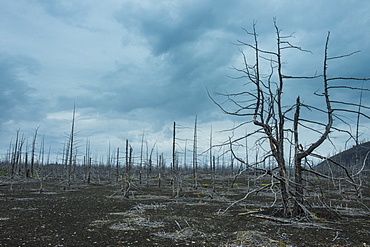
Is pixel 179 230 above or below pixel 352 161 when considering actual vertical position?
below

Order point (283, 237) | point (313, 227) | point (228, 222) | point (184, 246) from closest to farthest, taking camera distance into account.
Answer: point (184, 246)
point (283, 237)
point (313, 227)
point (228, 222)

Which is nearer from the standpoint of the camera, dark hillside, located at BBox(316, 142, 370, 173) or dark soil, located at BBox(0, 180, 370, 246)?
dark soil, located at BBox(0, 180, 370, 246)

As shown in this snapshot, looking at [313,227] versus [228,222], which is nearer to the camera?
[313,227]

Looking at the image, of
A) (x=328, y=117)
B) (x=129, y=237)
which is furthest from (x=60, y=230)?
(x=328, y=117)

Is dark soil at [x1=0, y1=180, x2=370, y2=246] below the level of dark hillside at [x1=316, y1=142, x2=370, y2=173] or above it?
below

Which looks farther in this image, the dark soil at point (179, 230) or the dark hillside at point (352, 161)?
the dark hillside at point (352, 161)

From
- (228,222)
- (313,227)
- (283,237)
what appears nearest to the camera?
(283,237)

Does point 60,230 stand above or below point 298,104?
below

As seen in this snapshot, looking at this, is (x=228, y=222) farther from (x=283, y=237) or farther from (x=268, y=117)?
(x=268, y=117)

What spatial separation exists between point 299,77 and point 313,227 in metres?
4.77

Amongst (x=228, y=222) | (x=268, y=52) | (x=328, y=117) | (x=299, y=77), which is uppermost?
(x=268, y=52)

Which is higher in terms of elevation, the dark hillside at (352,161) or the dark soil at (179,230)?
the dark hillside at (352,161)

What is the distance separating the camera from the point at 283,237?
6105 mm

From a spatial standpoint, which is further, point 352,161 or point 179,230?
point 352,161
